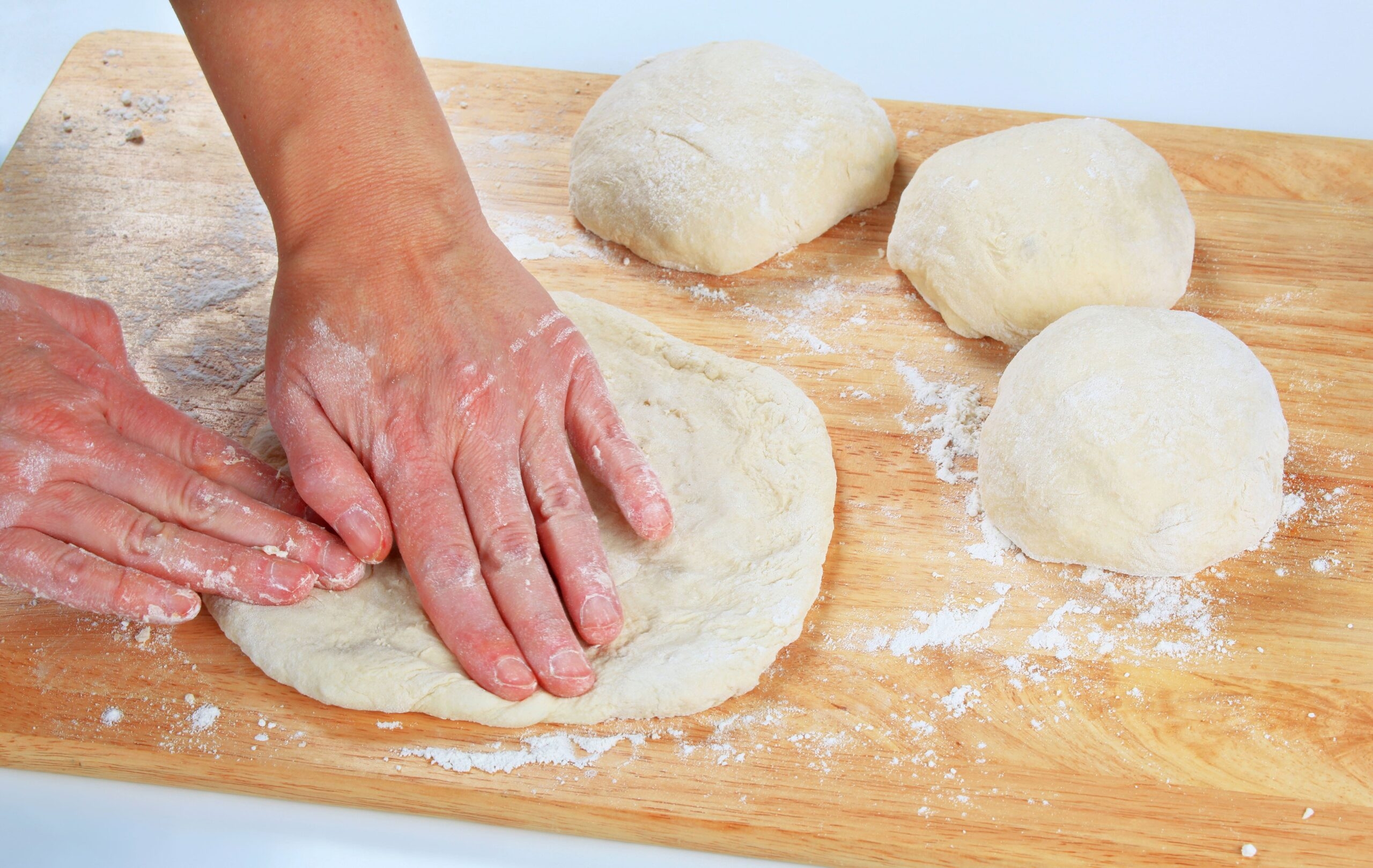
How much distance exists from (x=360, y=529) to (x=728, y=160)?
3.59 feet

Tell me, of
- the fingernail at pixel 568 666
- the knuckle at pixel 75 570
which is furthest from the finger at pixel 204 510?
the fingernail at pixel 568 666

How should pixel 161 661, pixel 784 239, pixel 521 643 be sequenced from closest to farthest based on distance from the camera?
pixel 521 643, pixel 161 661, pixel 784 239

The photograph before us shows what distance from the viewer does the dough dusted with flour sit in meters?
1.50

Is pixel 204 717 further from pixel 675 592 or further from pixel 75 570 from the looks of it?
pixel 675 592

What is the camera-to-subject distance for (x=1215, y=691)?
160cm

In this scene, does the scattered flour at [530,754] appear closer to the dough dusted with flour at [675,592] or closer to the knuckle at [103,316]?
the dough dusted with flour at [675,592]

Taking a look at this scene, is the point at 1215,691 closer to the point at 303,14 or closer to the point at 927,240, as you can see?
the point at 927,240

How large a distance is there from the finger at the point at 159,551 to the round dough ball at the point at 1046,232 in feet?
4.21

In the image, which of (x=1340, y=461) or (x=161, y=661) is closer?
(x=161, y=661)

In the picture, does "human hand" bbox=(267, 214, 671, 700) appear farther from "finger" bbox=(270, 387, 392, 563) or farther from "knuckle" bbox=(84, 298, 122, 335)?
"knuckle" bbox=(84, 298, 122, 335)

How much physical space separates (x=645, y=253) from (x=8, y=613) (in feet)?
4.28

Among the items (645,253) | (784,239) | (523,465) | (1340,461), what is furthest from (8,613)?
(1340,461)

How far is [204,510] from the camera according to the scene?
1.60 meters

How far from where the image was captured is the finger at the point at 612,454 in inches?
63.9
